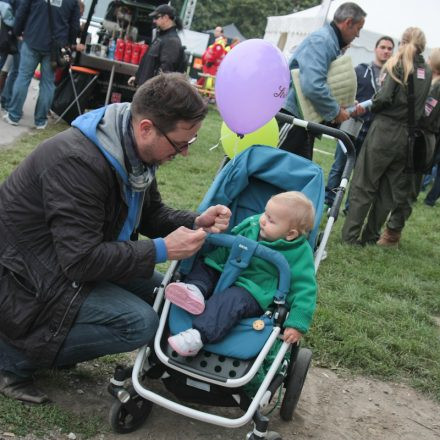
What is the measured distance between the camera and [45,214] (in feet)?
7.83

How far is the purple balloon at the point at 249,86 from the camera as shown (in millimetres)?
3227

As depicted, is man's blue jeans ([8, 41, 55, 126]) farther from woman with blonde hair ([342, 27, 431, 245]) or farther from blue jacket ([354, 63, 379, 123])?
woman with blonde hair ([342, 27, 431, 245])

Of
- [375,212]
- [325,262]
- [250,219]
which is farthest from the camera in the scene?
[375,212]

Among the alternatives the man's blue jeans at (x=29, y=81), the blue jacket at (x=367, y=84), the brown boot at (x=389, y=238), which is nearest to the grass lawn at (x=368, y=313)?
the brown boot at (x=389, y=238)

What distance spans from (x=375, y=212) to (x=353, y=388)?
2.96 meters

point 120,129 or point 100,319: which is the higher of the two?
point 120,129

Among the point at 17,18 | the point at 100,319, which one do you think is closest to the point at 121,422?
the point at 100,319

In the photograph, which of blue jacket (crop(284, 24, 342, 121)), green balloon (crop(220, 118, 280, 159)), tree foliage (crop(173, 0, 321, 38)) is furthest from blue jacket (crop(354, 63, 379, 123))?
tree foliage (crop(173, 0, 321, 38))

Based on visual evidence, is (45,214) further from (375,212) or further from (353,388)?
(375,212)

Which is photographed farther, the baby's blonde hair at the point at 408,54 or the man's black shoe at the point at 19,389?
the baby's blonde hair at the point at 408,54

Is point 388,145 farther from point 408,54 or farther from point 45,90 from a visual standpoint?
point 45,90

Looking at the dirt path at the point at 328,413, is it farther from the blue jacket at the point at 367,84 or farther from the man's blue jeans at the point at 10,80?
the man's blue jeans at the point at 10,80

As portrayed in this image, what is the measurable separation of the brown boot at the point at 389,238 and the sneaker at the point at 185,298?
4.15 meters

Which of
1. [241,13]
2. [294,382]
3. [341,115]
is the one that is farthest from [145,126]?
[241,13]
